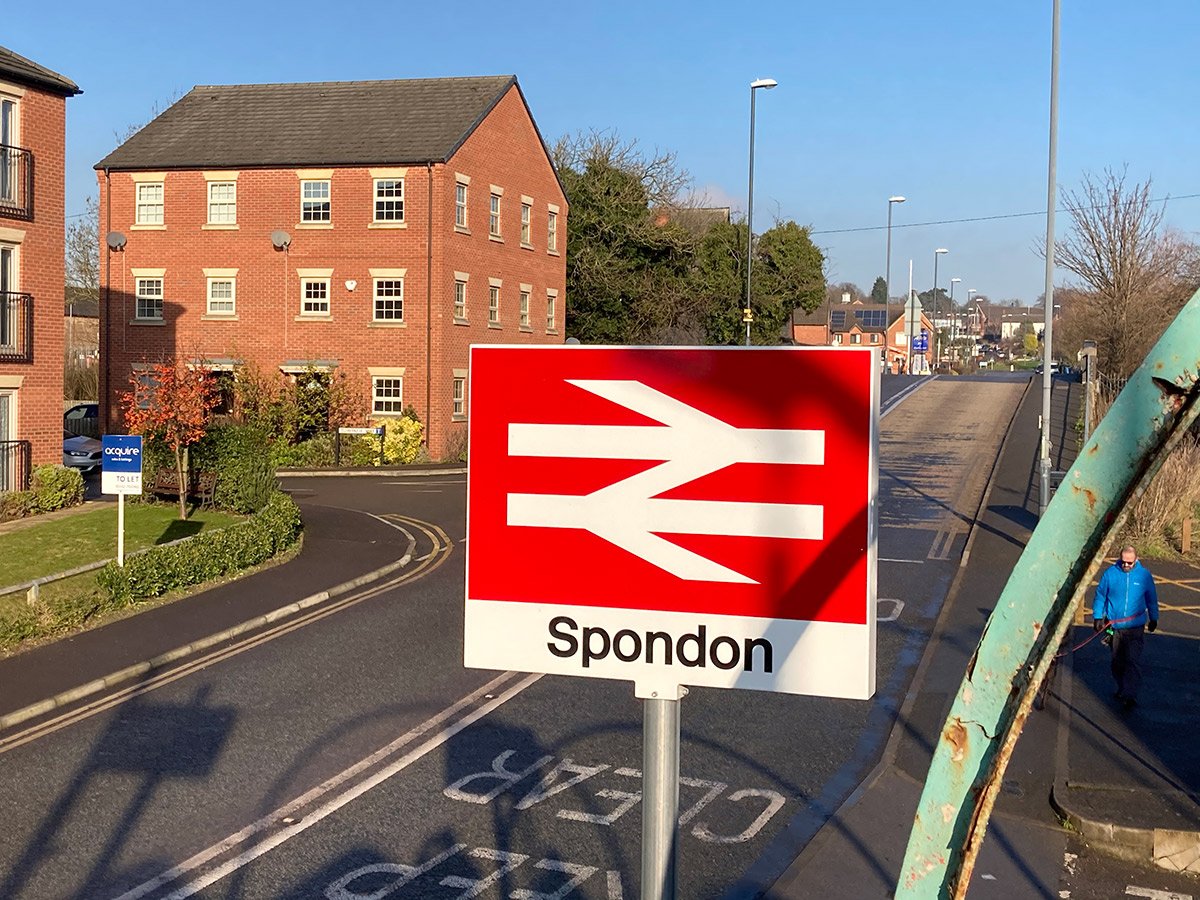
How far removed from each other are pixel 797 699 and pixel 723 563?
1186cm

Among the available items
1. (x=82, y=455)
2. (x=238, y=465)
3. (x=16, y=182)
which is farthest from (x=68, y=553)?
(x=82, y=455)

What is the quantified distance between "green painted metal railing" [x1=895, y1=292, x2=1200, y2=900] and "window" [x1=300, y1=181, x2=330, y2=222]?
42.2m

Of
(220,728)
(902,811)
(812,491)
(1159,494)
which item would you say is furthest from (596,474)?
(1159,494)

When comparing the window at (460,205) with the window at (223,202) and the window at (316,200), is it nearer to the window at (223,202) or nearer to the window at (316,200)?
the window at (316,200)

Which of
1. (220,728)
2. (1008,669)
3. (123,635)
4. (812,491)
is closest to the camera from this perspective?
(1008,669)

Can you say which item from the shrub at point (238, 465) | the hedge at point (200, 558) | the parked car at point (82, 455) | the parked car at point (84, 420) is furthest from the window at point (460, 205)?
the hedge at point (200, 558)

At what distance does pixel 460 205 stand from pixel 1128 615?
31863 mm

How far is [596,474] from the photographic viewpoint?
118 inches

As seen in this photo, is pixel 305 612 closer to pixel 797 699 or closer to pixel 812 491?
pixel 797 699

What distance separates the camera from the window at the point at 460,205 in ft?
135

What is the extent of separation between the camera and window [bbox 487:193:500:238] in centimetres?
4425

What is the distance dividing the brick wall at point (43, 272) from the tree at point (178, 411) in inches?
71.9

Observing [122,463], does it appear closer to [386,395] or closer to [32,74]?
[32,74]

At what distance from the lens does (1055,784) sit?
10.7 metres
